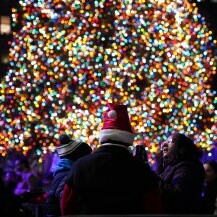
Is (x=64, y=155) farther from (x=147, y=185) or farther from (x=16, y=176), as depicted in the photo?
(x=16, y=176)

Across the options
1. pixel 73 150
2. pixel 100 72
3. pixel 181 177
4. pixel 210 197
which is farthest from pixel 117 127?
pixel 100 72

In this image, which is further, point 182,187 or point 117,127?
point 182,187

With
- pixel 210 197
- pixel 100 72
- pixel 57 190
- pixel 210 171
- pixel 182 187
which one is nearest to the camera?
pixel 182 187

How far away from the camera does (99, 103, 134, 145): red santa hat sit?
8.09 metres

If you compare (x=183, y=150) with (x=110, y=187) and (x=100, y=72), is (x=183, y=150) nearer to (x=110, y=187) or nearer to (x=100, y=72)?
(x=110, y=187)

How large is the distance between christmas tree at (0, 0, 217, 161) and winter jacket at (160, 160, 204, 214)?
19.0 metres

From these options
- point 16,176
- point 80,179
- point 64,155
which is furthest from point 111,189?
point 16,176

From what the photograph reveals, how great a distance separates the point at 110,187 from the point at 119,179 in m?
0.09

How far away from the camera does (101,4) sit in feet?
100

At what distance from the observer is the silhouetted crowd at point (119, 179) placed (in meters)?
A: 7.64

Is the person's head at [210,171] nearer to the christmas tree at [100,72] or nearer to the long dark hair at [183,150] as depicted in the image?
the long dark hair at [183,150]

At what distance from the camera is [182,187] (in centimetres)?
976

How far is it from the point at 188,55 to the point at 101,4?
3.18 metres

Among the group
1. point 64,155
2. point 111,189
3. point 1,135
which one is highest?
point 1,135
